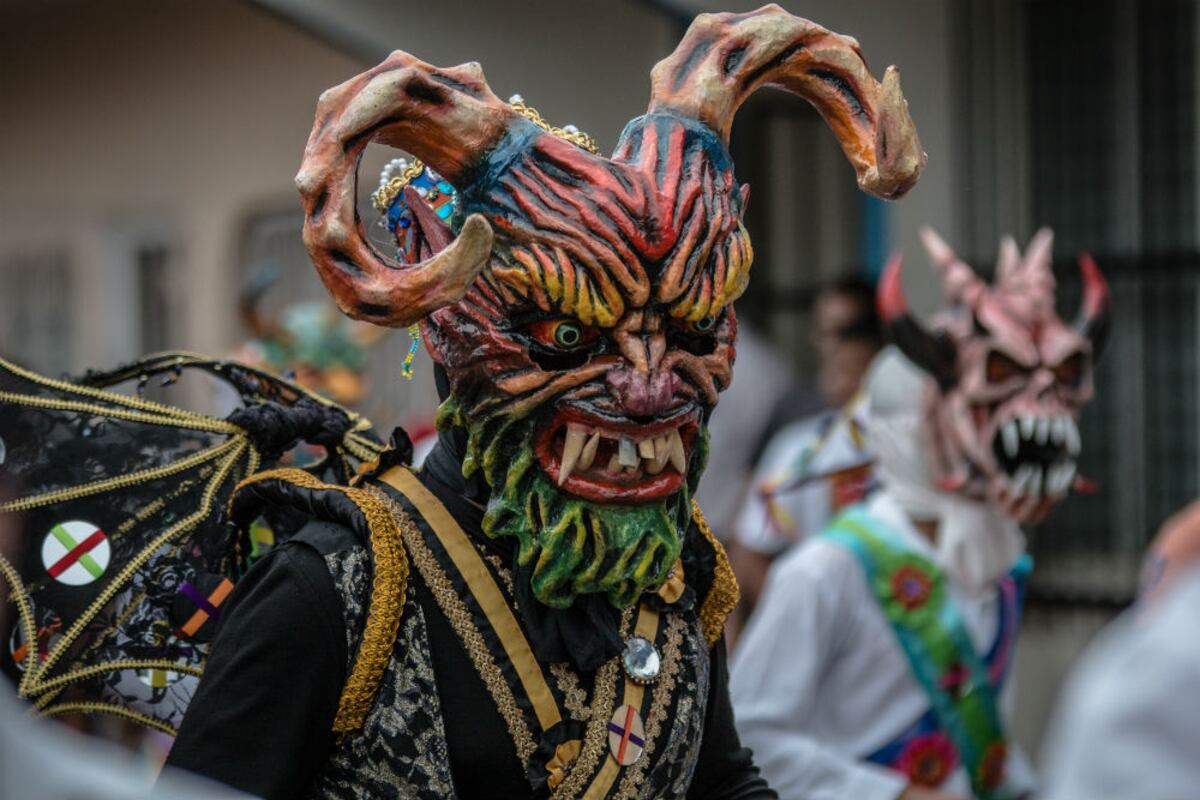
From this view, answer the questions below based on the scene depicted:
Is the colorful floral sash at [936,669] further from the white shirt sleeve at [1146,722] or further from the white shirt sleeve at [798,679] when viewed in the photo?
the white shirt sleeve at [1146,722]

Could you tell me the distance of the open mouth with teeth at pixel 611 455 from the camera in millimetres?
2344

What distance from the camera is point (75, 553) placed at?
2723 millimetres

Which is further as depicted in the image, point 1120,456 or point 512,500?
point 1120,456

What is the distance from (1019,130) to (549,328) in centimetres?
545

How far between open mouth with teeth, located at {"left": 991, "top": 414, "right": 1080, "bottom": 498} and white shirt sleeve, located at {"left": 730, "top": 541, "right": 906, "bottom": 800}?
0.51 metres

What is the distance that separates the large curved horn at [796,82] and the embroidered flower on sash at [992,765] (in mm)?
1990

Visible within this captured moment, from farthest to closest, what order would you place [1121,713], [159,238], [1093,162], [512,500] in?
[159,238]
[1093,162]
[512,500]
[1121,713]

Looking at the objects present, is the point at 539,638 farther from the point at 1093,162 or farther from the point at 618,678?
the point at 1093,162

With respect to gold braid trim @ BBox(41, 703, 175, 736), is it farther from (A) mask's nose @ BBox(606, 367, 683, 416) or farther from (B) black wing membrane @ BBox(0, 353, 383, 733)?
(A) mask's nose @ BBox(606, 367, 683, 416)

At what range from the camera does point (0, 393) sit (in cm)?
274

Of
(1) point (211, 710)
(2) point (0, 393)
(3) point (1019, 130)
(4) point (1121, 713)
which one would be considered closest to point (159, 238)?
(3) point (1019, 130)

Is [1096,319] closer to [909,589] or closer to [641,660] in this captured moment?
[909,589]

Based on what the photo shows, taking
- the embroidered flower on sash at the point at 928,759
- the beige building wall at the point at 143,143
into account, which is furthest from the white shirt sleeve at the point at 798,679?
the beige building wall at the point at 143,143

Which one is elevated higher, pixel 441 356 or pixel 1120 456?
pixel 441 356
